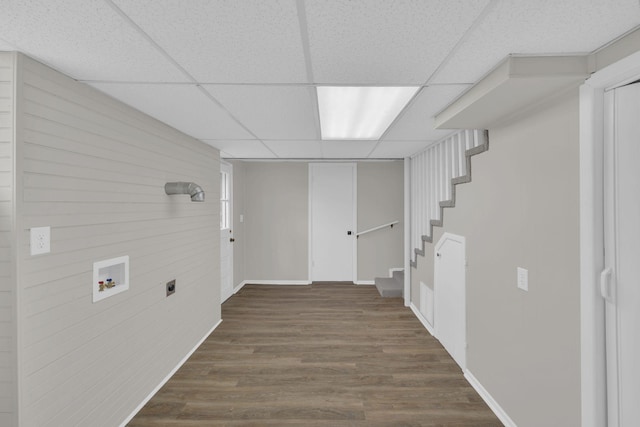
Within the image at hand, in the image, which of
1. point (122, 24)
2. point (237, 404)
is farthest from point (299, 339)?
point (122, 24)

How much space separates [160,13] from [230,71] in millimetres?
510

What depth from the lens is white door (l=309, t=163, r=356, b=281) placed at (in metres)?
5.85

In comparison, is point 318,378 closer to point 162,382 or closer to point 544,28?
point 162,382

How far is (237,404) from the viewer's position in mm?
2381

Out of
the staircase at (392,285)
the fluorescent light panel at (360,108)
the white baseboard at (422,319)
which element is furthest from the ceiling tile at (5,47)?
the staircase at (392,285)

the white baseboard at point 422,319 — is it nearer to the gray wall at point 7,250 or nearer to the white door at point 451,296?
the white door at point 451,296

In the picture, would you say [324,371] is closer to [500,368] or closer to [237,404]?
[237,404]

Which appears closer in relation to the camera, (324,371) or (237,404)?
(237,404)

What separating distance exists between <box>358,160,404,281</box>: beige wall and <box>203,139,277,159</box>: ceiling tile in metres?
2.05

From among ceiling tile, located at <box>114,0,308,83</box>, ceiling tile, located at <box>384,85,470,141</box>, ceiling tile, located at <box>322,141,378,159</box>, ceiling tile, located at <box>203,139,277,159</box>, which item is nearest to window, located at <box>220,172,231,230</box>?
ceiling tile, located at <box>203,139,277,159</box>

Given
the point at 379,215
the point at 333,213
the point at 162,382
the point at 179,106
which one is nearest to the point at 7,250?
the point at 179,106

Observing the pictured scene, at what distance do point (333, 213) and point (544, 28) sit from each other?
4.71 m

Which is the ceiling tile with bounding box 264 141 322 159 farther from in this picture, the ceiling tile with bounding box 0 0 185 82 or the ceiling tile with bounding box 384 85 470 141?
the ceiling tile with bounding box 0 0 185 82

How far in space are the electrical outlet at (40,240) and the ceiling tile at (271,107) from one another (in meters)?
1.11
